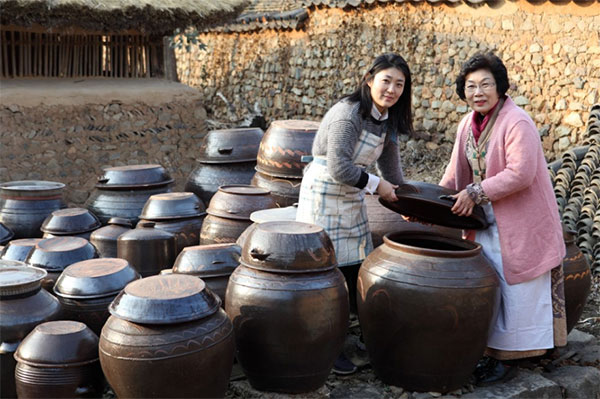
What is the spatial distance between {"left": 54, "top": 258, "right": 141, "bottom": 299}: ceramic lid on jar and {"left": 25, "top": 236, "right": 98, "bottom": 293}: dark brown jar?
9.3 inches

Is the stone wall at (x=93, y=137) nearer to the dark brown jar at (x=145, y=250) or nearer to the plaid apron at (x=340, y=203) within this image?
the dark brown jar at (x=145, y=250)

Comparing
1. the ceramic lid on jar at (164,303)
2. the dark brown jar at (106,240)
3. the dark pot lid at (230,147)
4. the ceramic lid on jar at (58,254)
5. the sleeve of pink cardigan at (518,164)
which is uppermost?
the sleeve of pink cardigan at (518,164)

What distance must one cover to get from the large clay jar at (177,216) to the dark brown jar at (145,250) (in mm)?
444

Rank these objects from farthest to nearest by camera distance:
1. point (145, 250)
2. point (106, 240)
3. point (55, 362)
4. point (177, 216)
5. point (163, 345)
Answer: point (177, 216) → point (106, 240) → point (145, 250) → point (55, 362) → point (163, 345)

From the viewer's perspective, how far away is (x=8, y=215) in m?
5.47

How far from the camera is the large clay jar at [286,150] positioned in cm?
532

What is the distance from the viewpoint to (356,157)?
12.4ft

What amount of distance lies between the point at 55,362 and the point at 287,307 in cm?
113

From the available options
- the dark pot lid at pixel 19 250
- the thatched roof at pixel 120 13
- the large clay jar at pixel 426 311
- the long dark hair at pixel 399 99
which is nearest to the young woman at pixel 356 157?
the long dark hair at pixel 399 99

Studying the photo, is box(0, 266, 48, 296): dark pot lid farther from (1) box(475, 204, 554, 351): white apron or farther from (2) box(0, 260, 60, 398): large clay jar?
(1) box(475, 204, 554, 351): white apron

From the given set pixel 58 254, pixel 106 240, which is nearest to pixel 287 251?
pixel 58 254

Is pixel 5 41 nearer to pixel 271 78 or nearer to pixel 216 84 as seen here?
pixel 271 78

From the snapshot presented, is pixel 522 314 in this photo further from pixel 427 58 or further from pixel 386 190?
pixel 427 58

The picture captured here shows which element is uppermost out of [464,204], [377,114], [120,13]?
[120,13]
